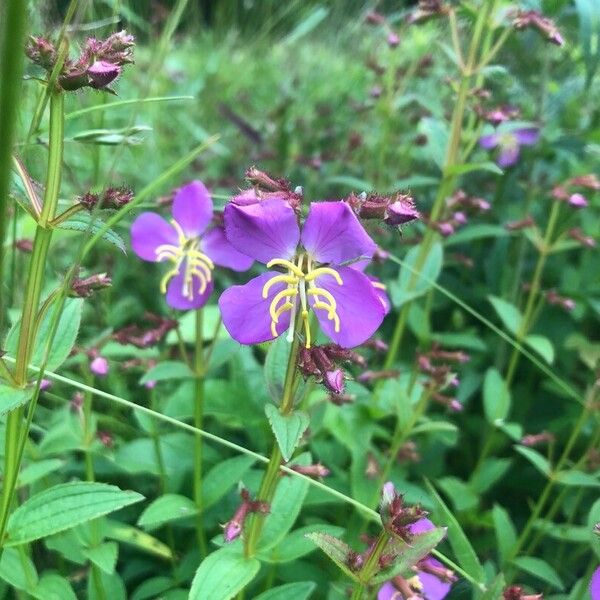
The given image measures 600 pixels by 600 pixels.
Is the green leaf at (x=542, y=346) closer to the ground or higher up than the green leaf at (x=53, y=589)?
higher up

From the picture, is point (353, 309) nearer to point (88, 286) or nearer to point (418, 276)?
point (88, 286)

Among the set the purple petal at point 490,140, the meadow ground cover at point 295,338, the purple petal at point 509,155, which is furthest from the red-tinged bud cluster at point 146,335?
the purple petal at point 509,155

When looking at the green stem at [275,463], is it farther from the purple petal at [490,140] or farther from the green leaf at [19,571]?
the purple petal at [490,140]

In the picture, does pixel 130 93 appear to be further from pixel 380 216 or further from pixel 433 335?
pixel 380 216

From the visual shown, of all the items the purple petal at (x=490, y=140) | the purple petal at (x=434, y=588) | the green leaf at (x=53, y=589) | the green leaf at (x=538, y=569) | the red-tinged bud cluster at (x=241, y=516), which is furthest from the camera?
the purple petal at (x=490, y=140)

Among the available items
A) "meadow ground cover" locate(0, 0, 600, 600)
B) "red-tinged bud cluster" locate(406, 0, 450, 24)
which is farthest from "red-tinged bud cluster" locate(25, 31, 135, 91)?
"red-tinged bud cluster" locate(406, 0, 450, 24)

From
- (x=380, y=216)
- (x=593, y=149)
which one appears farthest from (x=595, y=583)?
(x=593, y=149)

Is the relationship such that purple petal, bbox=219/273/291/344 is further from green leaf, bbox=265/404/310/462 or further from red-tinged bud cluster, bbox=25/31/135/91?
red-tinged bud cluster, bbox=25/31/135/91
